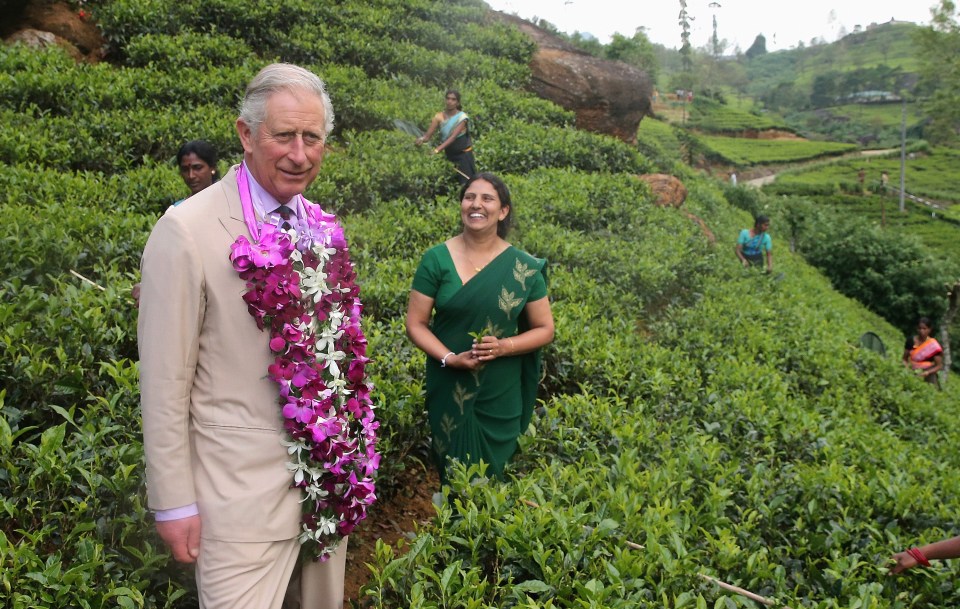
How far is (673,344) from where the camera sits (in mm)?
6211

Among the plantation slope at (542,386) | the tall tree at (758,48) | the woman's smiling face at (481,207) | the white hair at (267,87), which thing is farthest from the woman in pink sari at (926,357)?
the tall tree at (758,48)

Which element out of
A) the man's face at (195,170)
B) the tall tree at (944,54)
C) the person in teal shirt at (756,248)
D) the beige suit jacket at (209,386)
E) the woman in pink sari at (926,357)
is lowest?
the woman in pink sari at (926,357)

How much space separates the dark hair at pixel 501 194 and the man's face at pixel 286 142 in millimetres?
1300

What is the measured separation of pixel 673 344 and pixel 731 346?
1.79ft

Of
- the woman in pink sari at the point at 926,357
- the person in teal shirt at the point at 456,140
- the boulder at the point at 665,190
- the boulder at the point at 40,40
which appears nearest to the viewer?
the person in teal shirt at the point at 456,140

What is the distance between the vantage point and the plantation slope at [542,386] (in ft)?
7.48

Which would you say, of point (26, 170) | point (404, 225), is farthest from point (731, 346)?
point (26, 170)

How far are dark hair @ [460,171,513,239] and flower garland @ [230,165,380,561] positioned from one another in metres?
1.22

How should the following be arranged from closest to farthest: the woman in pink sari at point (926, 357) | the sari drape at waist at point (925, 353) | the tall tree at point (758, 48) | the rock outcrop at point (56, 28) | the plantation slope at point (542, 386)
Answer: the plantation slope at point (542, 386)
the rock outcrop at point (56, 28)
the woman in pink sari at point (926, 357)
the sari drape at waist at point (925, 353)
the tall tree at point (758, 48)

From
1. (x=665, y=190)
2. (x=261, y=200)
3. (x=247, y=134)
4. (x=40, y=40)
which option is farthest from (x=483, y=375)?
(x=40, y=40)

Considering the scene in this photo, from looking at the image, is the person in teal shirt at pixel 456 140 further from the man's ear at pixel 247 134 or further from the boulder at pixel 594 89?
the man's ear at pixel 247 134

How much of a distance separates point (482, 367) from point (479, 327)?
0.59 feet

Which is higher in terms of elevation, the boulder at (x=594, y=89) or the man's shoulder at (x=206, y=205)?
the boulder at (x=594, y=89)

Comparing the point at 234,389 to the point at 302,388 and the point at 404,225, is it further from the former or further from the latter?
the point at 404,225
